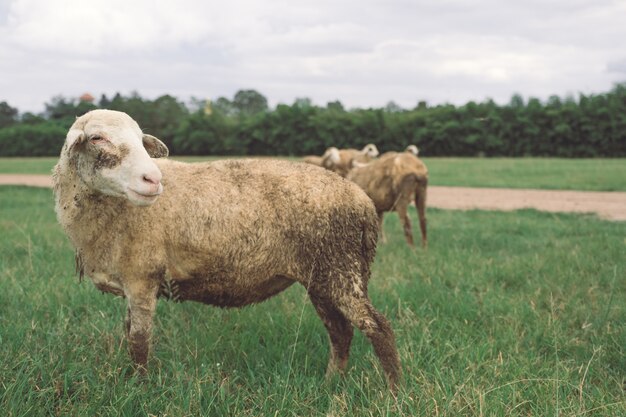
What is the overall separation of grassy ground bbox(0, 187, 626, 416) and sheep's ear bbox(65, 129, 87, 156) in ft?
4.00

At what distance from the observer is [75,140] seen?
10.2 ft

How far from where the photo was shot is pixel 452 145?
40938mm

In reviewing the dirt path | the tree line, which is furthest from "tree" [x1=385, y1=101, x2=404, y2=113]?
the dirt path

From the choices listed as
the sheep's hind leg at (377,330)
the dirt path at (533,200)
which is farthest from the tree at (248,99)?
the sheep's hind leg at (377,330)

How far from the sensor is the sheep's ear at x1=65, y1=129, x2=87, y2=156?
311cm

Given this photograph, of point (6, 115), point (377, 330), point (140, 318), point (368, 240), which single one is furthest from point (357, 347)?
point (6, 115)

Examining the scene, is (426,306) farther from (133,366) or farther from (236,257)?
(133,366)

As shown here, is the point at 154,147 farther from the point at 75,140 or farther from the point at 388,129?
the point at 388,129

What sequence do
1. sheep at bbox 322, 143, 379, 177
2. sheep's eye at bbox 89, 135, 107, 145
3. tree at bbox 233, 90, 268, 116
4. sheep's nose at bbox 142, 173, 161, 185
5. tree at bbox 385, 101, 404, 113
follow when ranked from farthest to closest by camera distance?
tree at bbox 233, 90, 268, 116
tree at bbox 385, 101, 404, 113
sheep at bbox 322, 143, 379, 177
sheep's eye at bbox 89, 135, 107, 145
sheep's nose at bbox 142, 173, 161, 185

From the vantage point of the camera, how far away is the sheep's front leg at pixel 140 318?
3.45 metres

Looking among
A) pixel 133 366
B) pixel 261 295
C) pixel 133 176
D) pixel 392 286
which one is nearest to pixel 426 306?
pixel 392 286

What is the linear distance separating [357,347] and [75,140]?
2467 millimetres

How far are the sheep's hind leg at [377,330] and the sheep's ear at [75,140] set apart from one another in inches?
72.2

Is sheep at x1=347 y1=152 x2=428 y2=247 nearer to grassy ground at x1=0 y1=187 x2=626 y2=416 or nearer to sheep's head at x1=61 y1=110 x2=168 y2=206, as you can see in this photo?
grassy ground at x1=0 y1=187 x2=626 y2=416
